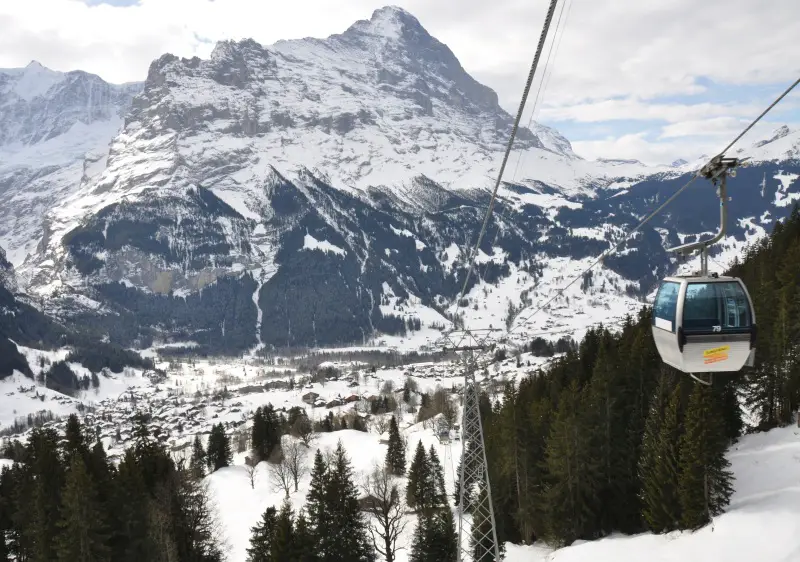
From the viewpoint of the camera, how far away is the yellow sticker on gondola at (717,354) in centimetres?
1355

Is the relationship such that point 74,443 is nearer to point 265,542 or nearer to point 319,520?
point 265,542

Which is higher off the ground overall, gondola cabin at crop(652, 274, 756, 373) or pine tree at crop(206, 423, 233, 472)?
gondola cabin at crop(652, 274, 756, 373)

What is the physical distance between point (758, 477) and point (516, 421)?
50.8ft

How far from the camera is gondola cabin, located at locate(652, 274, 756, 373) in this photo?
13.4 metres

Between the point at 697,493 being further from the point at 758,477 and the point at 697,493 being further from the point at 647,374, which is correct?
the point at 647,374

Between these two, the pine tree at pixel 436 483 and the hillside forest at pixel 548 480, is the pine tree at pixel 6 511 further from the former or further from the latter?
the pine tree at pixel 436 483

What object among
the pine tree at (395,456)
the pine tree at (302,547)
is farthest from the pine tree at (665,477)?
the pine tree at (395,456)

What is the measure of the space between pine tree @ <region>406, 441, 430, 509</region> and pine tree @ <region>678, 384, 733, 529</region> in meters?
29.0

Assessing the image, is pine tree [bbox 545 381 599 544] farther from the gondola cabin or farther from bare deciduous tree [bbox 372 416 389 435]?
bare deciduous tree [bbox 372 416 389 435]

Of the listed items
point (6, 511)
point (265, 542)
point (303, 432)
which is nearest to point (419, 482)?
point (265, 542)

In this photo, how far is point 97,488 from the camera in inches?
1430

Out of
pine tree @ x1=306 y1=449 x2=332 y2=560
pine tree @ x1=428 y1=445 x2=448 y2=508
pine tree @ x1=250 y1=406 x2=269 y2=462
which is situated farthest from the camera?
pine tree @ x1=250 y1=406 x2=269 y2=462

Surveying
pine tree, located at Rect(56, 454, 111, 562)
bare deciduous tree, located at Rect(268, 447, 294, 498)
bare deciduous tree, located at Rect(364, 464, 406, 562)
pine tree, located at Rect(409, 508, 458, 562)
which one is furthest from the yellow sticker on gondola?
bare deciduous tree, located at Rect(268, 447, 294, 498)

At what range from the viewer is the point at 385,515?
40656 mm
